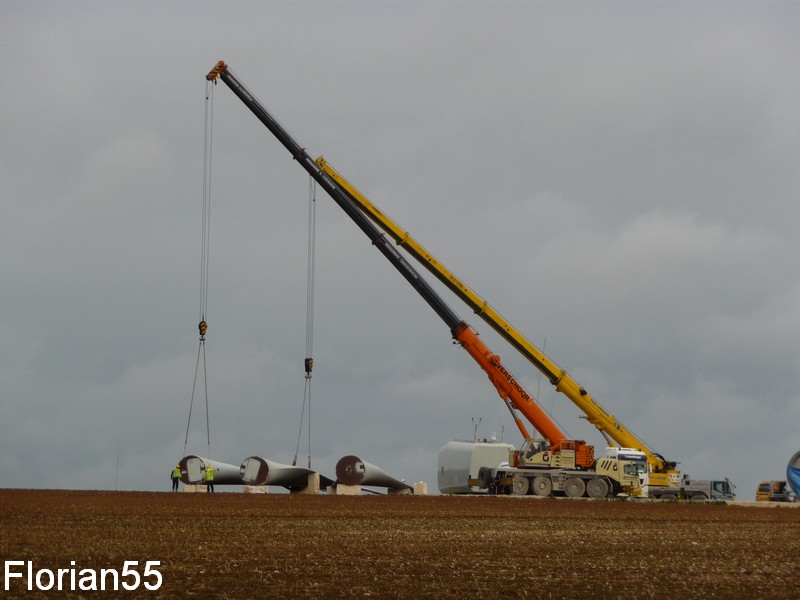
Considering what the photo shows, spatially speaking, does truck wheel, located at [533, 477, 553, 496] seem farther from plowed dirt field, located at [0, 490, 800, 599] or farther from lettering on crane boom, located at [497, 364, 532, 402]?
plowed dirt field, located at [0, 490, 800, 599]

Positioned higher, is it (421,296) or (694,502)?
(421,296)

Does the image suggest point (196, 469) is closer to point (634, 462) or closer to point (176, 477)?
point (176, 477)

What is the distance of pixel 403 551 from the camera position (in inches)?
1204

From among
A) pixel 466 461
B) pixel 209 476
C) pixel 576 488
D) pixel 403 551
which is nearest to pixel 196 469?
pixel 209 476

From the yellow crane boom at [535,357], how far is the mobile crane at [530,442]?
30.1 inches

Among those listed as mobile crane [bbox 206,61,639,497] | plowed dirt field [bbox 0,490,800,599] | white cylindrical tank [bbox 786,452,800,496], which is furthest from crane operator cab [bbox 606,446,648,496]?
plowed dirt field [bbox 0,490,800,599]

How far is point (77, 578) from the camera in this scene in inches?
976

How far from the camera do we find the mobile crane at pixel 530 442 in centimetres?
6800

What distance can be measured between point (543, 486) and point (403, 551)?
3926 centimetres

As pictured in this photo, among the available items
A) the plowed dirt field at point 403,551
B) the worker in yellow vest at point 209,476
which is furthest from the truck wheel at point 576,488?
the worker in yellow vest at point 209,476

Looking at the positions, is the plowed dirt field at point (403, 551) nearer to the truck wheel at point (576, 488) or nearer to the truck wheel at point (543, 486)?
the truck wheel at point (576, 488)

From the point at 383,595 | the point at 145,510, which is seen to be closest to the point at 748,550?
the point at 383,595

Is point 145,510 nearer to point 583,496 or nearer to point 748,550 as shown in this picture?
point 748,550

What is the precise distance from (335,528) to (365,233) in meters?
34.2
